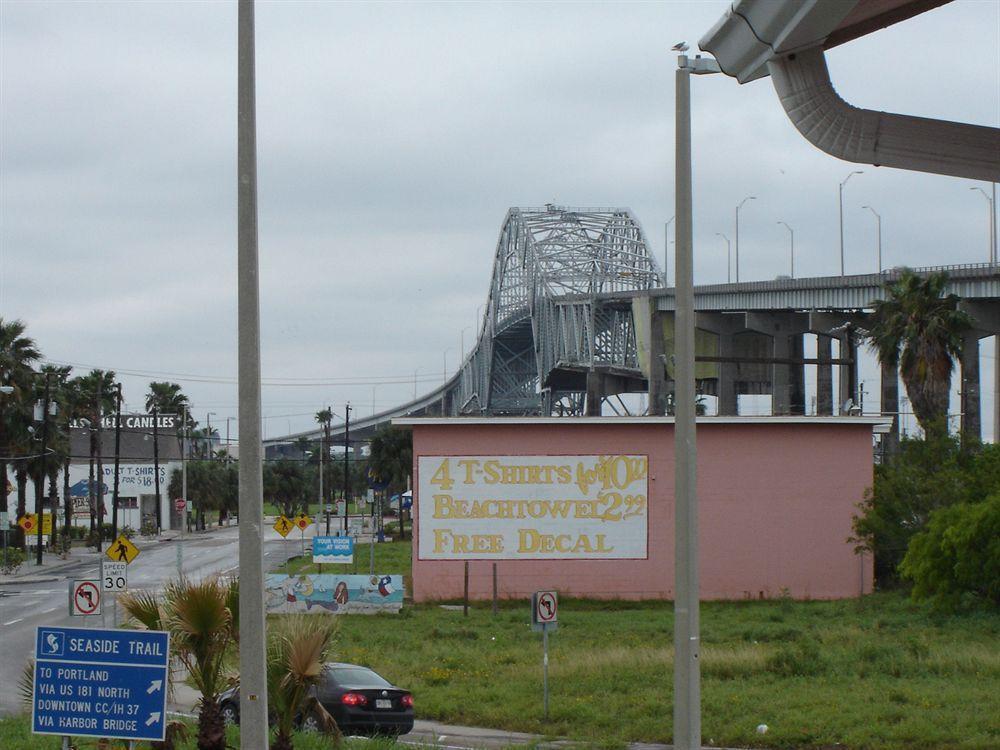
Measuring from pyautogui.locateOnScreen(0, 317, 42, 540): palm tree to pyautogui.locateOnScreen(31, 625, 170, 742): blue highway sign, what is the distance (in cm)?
5870

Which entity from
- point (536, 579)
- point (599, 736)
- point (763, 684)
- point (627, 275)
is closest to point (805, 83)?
point (599, 736)

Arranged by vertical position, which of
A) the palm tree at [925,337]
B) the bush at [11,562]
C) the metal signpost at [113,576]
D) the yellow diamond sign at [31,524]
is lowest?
the bush at [11,562]

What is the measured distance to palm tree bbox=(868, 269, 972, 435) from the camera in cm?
5628

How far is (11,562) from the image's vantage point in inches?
2406

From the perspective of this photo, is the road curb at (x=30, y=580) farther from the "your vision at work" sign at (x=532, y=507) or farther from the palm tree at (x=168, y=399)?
the palm tree at (x=168, y=399)

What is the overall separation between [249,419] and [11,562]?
181ft

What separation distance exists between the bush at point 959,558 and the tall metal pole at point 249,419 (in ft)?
86.3

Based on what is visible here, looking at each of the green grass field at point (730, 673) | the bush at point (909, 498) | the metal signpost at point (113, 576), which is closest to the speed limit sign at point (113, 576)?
the metal signpost at point (113, 576)

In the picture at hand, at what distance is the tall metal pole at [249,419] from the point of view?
10297 millimetres

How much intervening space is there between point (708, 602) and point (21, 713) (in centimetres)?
2506

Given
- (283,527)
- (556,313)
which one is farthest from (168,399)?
(283,527)

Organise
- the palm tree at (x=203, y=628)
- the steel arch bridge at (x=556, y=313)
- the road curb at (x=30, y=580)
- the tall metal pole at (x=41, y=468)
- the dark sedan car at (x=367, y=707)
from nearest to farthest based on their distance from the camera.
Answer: the palm tree at (x=203, y=628)
the dark sedan car at (x=367, y=707)
the road curb at (x=30, y=580)
the tall metal pole at (x=41, y=468)
the steel arch bridge at (x=556, y=313)

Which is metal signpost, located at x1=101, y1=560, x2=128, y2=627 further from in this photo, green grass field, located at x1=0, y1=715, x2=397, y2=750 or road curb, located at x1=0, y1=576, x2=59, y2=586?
road curb, located at x1=0, y1=576, x2=59, y2=586

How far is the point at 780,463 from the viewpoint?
43.0m
